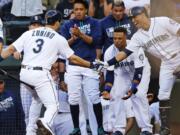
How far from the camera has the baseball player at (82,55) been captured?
11406 millimetres

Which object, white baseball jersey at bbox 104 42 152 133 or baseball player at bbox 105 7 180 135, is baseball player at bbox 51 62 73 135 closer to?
white baseball jersey at bbox 104 42 152 133

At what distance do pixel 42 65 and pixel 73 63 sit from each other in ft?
2.66

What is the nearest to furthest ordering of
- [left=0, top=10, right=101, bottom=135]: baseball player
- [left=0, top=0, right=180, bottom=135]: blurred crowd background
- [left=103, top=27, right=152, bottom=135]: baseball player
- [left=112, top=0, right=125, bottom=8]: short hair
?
[left=0, top=10, right=101, bottom=135]: baseball player, [left=103, top=27, right=152, bottom=135]: baseball player, [left=112, top=0, right=125, bottom=8]: short hair, [left=0, top=0, right=180, bottom=135]: blurred crowd background

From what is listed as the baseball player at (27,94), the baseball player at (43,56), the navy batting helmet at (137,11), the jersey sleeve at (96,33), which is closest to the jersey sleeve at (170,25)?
the navy batting helmet at (137,11)

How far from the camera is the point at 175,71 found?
11.1 metres

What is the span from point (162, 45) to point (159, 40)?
87 millimetres

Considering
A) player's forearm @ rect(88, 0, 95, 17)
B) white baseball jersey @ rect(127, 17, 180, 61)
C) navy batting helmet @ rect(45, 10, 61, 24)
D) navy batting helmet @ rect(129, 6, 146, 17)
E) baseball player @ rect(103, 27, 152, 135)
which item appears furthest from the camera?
player's forearm @ rect(88, 0, 95, 17)

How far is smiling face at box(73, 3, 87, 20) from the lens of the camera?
38.0 feet

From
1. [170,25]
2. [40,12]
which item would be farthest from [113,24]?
[40,12]

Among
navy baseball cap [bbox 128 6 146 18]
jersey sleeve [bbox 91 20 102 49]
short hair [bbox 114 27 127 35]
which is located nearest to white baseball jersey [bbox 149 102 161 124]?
jersey sleeve [bbox 91 20 102 49]

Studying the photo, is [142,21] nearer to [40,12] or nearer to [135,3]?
[135,3]

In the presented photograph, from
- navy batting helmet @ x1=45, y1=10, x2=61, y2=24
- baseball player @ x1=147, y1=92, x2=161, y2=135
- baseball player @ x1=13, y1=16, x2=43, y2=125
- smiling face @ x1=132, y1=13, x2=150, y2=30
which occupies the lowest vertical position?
baseball player @ x1=147, y1=92, x2=161, y2=135

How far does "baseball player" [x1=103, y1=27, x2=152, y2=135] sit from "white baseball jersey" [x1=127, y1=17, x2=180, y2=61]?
0.62 ft

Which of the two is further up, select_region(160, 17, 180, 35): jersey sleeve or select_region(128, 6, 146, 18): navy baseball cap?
select_region(128, 6, 146, 18): navy baseball cap
